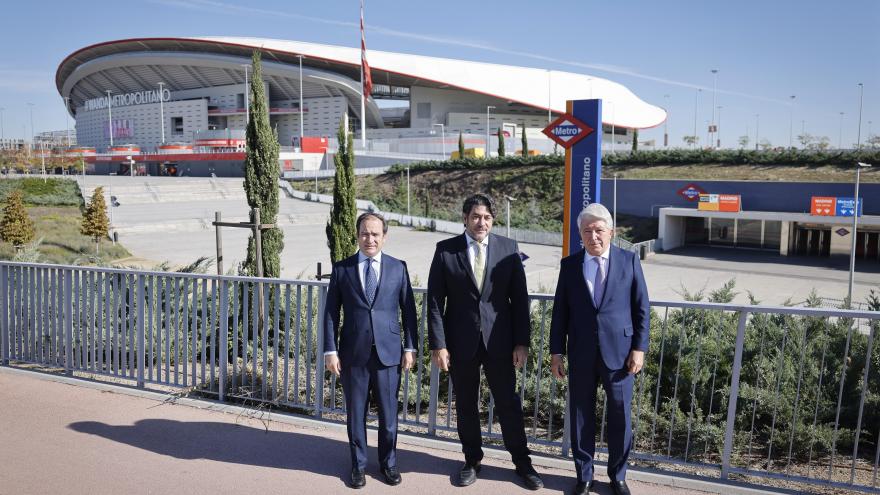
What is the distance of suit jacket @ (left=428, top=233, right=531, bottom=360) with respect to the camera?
138 inches

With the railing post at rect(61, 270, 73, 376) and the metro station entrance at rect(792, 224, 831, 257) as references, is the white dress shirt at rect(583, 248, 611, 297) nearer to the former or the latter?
the railing post at rect(61, 270, 73, 376)

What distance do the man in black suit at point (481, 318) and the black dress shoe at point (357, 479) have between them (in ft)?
1.73

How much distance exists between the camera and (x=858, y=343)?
16.2 feet

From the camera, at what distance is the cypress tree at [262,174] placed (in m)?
10.4

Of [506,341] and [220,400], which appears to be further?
[220,400]

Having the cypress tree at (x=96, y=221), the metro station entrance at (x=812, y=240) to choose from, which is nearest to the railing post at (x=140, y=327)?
the cypress tree at (x=96, y=221)

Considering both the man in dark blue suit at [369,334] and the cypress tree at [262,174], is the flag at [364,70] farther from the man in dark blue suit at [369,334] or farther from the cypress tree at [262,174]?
the man in dark blue suit at [369,334]

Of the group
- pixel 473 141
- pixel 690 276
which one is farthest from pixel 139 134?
pixel 690 276

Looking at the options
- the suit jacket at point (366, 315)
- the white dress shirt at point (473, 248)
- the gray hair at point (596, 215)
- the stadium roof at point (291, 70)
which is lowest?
the suit jacket at point (366, 315)

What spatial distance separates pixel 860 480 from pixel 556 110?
232 feet

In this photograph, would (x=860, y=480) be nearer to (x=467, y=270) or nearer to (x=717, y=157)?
(x=467, y=270)

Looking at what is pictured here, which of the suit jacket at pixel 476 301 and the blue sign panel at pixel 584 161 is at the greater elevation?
the blue sign panel at pixel 584 161

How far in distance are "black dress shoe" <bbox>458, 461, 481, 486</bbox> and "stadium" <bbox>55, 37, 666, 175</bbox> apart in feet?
182

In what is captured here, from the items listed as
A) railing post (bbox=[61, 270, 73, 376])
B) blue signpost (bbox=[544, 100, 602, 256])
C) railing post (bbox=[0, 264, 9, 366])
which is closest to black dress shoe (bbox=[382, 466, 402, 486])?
railing post (bbox=[61, 270, 73, 376])
